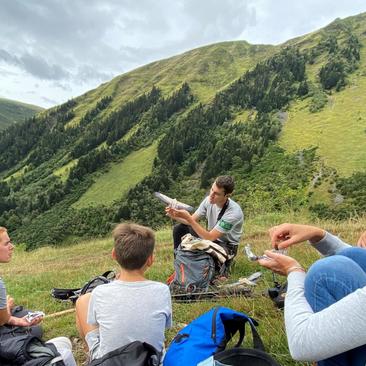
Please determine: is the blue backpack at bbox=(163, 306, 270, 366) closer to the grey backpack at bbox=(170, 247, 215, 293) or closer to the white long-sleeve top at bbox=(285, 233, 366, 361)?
the white long-sleeve top at bbox=(285, 233, 366, 361)

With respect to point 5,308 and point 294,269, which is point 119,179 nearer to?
point 5,308

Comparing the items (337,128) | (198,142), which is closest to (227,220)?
(337,128)

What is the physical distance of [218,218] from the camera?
652 centimetres

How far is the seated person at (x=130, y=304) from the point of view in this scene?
311 cm

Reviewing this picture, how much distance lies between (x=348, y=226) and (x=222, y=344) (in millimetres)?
7252

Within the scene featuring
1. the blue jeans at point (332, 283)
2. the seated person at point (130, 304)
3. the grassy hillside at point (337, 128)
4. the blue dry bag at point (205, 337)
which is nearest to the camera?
the blue jeans at point (332, 283)

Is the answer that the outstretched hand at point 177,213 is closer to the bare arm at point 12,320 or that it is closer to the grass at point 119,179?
the bare arm at point 12,320

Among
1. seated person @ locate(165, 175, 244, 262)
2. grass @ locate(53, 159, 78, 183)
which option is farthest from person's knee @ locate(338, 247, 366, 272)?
grass @ locate(53, 159, 78, 183)

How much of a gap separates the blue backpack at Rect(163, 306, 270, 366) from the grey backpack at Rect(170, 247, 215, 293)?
7.30 feet

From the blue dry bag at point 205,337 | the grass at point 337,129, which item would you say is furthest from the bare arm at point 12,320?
the grass at point 337,129

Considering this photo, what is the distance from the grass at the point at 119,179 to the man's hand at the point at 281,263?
9078 centimetres

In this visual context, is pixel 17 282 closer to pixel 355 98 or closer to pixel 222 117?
pixel 355 98

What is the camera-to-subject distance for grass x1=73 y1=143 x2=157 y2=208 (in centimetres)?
9588

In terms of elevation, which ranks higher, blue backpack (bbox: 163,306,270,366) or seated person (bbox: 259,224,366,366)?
seated person (bbox: 259,224,366,366)
